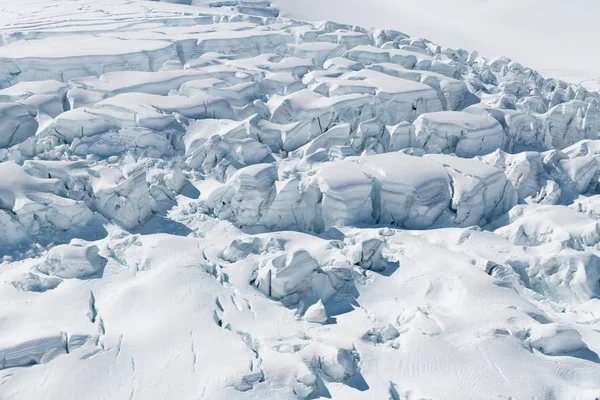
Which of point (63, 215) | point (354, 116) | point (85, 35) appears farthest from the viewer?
point (85, 35)

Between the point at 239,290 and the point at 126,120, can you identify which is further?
the point at 126,120

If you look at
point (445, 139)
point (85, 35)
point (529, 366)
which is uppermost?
point (85, 35)

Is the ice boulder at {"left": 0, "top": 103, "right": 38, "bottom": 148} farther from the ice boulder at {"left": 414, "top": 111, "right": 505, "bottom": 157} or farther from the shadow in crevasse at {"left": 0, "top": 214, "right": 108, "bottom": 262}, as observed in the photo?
the ice boulder at {"left": 414, "top": 111, "right": 505, "bottom": 157}

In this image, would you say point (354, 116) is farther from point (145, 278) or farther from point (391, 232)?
point (145, 278)

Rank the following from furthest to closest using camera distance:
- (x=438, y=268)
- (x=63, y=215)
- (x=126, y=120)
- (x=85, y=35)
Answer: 1. (x=85, y=35)
2. (x=126, y=120)
3. (x=63, y=215)
4. (x=438, y=268)

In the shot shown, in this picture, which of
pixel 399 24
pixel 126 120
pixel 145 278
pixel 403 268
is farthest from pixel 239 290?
pixel 399 24

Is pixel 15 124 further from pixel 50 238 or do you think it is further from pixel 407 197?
pixel 407 197

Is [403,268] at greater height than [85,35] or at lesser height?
lesser
